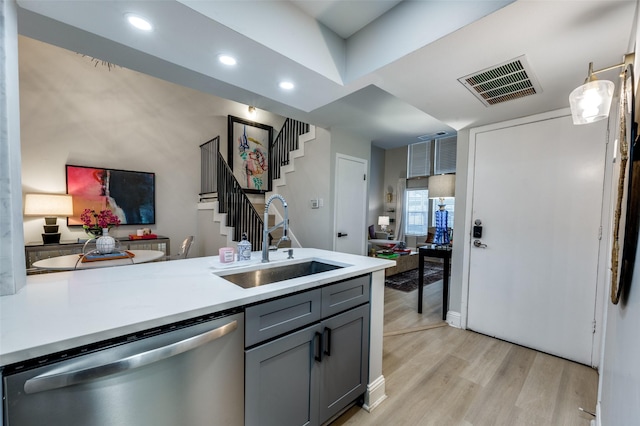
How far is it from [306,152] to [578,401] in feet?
13.1

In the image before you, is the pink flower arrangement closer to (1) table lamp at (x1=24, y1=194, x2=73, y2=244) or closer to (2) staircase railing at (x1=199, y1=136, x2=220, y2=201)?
(1) table lamp at (x1=24, y1=194, x2=73, y2=244)

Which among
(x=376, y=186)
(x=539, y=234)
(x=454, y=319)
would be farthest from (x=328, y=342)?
(x=376, y=186)

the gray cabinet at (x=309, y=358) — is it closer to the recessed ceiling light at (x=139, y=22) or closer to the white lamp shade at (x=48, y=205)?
the recessed ceiling light at (x=139, y=22)

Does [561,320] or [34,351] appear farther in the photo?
[561,320]

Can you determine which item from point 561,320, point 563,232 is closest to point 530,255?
point 563,232

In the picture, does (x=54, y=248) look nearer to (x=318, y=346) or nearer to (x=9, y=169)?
(x=9, y=169)

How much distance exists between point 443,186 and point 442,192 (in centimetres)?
8

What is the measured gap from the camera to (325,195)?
13.0 ft

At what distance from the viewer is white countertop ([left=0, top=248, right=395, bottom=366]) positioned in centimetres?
75

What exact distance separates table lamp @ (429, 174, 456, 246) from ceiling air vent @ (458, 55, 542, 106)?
116 centimetres

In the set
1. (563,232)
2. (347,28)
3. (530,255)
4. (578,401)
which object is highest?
(347,28)

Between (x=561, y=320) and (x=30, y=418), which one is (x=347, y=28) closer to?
(x=30, y=418)

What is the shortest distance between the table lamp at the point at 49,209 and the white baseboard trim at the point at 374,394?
4439mm

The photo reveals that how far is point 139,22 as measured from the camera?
1.37 m
